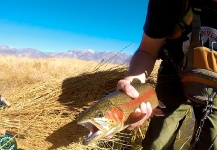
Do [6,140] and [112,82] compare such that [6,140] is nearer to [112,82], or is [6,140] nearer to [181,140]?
[112,82]

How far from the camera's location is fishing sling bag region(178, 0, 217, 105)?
196 cm

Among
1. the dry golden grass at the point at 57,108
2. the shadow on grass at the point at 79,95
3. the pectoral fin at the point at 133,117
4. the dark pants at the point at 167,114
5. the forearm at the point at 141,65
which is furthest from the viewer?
the shadow on grass at the point at 79,95

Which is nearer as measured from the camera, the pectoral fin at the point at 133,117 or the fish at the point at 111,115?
A: the fish at the point at 111,115

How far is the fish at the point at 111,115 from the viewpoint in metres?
1.47

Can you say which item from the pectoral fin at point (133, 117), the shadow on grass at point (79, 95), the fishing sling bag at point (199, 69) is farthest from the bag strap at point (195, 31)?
the shadow on grass at point (79, 95)

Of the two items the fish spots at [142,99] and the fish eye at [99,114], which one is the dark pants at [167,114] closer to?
the fish spots at [142,99]

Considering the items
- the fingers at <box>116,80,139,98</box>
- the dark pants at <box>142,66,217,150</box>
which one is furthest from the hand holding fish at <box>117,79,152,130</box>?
the dark pants at <box>142,66,217,150</box>

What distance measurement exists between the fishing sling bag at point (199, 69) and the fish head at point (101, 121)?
26.0 inches

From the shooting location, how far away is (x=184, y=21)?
208 cm

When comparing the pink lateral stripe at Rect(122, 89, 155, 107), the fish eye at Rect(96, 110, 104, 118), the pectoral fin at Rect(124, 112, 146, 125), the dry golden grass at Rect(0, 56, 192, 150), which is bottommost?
the dry golden grass at Rect(0, 56, 192, 150)

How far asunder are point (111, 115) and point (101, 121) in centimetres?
7

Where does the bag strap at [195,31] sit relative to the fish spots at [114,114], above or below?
above

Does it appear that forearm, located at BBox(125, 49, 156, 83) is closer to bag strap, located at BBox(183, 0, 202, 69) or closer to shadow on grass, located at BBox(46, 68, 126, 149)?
bag strap, located at BBox(183, 0, 202, 69)

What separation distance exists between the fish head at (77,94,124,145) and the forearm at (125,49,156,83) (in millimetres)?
587
